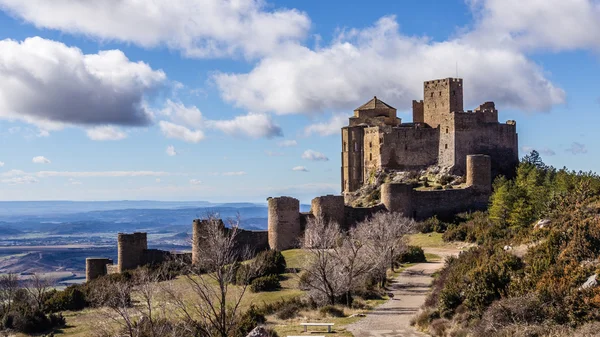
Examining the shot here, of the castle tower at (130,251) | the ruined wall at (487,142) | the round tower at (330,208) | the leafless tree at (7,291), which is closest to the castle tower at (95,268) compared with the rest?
the castle tower at (130,251)

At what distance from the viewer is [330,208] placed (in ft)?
153

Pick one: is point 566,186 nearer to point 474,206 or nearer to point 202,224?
point 474,206

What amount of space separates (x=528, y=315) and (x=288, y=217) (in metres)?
26.5

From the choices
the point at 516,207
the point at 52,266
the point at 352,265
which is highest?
the point at 516,207

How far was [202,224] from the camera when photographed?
41938 millimetres

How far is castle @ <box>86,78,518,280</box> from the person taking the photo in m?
44.8

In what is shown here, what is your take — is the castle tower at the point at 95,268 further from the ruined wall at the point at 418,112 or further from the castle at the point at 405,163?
the ruined wall at the point at 418,112

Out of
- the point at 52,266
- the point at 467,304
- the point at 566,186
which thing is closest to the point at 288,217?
the point at 566,186

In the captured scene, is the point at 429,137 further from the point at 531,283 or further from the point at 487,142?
the point at 531,283

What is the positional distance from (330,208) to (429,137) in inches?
645

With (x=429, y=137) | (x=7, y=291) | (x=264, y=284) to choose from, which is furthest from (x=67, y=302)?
(x=429, y=137)

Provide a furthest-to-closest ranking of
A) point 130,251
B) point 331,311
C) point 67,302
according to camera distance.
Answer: point 130,251 < point 67,302 < point 331,311

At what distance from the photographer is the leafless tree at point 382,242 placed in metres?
32.3

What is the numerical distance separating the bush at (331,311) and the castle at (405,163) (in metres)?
15.2
